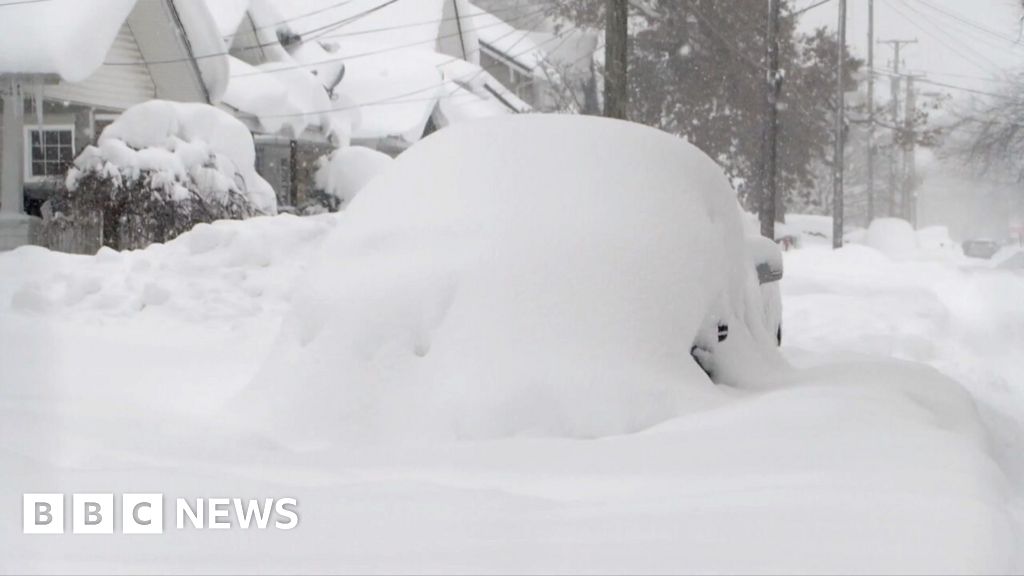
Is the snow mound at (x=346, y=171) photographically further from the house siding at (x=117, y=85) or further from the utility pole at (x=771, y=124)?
the utility pole at (x=771, y=124)

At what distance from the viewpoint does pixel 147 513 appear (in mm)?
3918

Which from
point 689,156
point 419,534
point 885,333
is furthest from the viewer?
point 885,333

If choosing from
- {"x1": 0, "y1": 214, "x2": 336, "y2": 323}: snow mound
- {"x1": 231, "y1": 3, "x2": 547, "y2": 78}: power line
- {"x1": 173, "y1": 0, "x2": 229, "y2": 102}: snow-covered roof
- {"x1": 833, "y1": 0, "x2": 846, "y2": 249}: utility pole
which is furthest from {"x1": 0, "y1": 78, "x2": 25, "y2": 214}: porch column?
{"x1": 833, "y1": 0, "x2": 846, "y2": 249}: utility pole

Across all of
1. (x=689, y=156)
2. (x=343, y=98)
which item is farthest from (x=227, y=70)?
(x=689, y=156)

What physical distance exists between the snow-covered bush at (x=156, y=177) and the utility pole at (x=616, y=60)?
4.99 metres

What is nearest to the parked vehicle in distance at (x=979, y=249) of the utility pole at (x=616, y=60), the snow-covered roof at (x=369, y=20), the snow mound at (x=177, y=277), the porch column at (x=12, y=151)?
the snow-covered roof at (x=369, y=20)

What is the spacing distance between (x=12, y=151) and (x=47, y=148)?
12.7 feet

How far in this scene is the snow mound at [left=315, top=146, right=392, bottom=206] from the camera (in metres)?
21.2

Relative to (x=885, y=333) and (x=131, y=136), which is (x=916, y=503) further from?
(x=131, y=136)

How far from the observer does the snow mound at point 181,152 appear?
50.1 feet

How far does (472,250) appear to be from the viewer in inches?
223

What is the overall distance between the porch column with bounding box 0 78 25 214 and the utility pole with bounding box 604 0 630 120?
785cm

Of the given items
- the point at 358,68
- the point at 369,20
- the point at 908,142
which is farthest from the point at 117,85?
the point at 908,142

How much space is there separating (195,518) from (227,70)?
1869 centimetres
